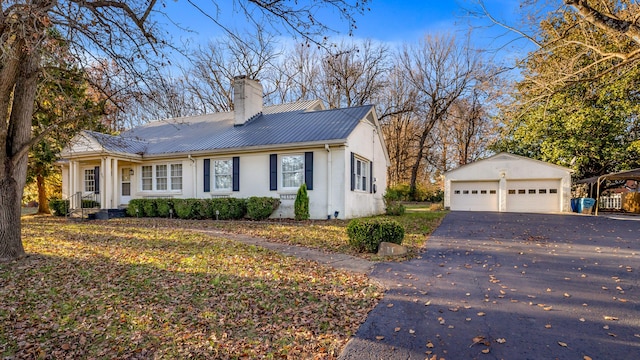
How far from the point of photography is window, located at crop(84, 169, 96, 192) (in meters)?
18.1

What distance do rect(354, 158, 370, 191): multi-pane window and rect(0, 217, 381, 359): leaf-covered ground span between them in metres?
8.51

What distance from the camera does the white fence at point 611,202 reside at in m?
20.8

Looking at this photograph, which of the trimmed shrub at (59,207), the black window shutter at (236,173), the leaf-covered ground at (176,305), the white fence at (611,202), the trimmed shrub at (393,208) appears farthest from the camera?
the white fence at (611,202)

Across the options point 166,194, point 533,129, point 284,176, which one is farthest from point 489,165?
point 166,194

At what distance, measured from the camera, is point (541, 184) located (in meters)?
18.8

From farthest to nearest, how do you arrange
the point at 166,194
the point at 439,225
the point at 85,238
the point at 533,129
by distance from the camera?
the point at 533,129, the point at 166,194, the point at 439,225, the point at 85,238

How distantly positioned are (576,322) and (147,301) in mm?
5017

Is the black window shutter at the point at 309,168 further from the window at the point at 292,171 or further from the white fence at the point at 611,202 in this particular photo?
the white fence at the point at 611,202

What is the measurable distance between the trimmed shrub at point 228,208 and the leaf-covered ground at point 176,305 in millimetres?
6800

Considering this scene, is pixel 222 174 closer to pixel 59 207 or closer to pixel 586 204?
pixel 59 207

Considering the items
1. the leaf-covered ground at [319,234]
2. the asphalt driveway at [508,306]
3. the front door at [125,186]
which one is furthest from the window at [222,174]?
the asphalt driveway at [508,306]

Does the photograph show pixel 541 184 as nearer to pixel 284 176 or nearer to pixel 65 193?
pixel 284 176

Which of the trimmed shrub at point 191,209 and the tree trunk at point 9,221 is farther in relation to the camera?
the trimmed shrub at point 191,209

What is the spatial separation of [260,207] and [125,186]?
8.52 m
